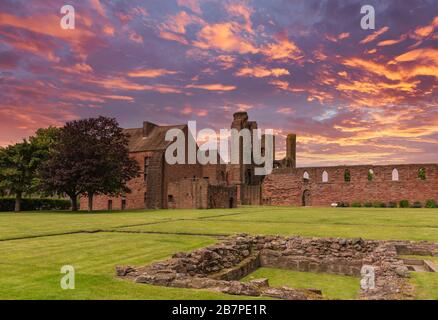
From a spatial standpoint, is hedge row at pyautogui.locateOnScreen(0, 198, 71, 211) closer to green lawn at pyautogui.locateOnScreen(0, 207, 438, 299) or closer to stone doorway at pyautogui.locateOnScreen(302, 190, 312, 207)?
green lawn at pyautogui.locateOnScreen(0, 207, 438, 299)

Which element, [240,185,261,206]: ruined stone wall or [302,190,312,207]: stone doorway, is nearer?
[302,190,312,207]: stone doorway

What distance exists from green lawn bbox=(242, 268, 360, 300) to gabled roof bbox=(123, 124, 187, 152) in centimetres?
4302

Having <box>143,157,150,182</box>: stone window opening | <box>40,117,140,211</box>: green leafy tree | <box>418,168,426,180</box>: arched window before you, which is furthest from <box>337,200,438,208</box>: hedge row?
<box>40,117,140,211</box>: green leafy tree

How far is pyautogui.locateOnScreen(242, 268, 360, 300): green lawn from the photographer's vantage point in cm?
1148

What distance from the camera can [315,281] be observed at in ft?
42.2

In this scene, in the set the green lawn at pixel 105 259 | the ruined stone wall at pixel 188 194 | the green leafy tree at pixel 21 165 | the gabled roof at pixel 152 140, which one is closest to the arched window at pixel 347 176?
the ruined stone wall at pixel 188 194

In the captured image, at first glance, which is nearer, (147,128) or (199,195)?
(199,195)

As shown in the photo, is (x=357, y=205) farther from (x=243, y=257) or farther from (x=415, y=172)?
(x=243, y=257)

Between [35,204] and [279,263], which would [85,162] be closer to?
[35,204]

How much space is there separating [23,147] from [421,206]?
51.7 metres

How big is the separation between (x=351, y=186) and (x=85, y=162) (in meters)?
37.9

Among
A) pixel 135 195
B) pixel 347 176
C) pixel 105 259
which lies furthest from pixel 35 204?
pixel 105 259

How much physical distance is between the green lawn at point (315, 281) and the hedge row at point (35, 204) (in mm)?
44345
